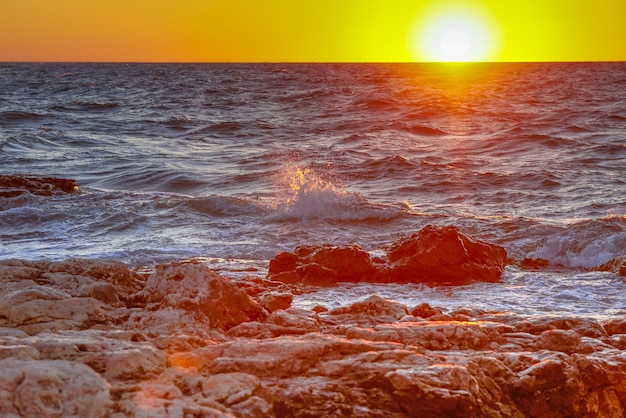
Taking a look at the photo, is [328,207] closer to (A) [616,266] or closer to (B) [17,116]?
(A) [616,266]

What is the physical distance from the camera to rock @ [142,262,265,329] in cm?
461

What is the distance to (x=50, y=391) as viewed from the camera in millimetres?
3123

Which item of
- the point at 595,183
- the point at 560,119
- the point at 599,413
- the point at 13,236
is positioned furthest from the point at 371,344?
the point at 560,119

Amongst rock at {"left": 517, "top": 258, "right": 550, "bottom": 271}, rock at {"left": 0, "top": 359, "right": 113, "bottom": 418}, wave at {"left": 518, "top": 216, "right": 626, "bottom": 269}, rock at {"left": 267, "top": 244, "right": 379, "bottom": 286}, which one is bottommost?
rock at {"left": 0, "top": 359, "right": 113, "bottom": 418}

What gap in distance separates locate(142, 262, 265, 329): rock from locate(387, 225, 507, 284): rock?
3.15m

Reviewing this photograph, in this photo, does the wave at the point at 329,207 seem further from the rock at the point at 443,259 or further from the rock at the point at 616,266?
the rock at the point at 616,266

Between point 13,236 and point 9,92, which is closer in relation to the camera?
point 13,236

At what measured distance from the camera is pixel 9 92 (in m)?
49.5

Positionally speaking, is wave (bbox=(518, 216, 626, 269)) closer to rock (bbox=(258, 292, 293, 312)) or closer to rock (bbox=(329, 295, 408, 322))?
rock (bbox=(329, 295, 408, 322))

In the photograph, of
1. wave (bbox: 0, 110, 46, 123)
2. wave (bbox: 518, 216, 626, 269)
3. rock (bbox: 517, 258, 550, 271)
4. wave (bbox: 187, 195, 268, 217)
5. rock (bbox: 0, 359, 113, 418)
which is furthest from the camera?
wave (bbox: 0, 110, 46, 123)

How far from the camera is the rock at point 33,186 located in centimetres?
1321

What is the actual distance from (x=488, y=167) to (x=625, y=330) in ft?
43.2

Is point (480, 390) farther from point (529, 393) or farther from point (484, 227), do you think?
point (484, 227)

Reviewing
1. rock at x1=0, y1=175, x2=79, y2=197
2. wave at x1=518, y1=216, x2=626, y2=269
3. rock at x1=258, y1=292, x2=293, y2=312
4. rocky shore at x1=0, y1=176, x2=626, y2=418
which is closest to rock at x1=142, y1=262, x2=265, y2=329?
rocky shore at x1=0, y1=176, x2=626, y2=418
